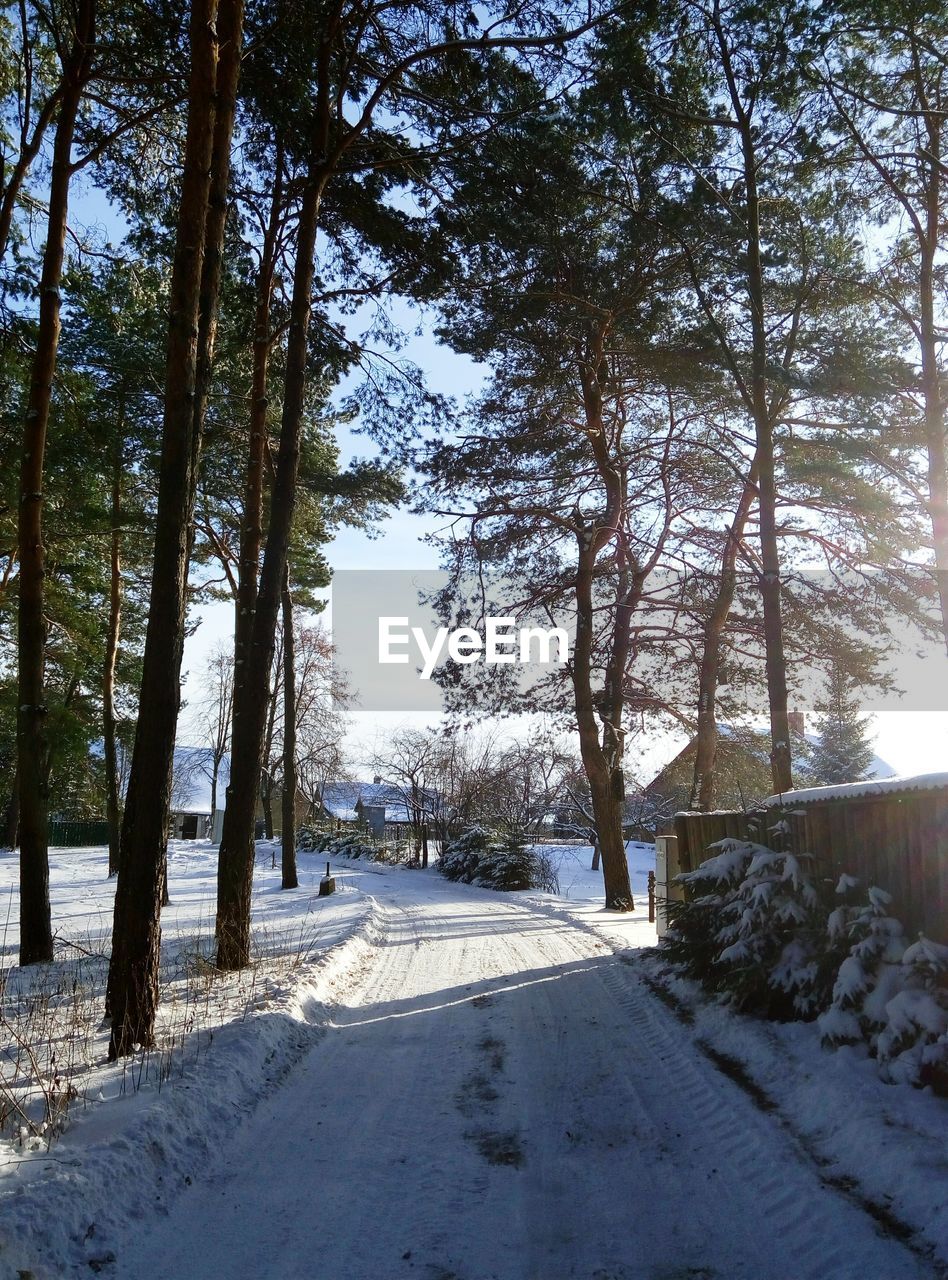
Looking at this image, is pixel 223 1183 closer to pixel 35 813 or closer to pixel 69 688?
pixel 35 813

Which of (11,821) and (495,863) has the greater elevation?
(11,821)

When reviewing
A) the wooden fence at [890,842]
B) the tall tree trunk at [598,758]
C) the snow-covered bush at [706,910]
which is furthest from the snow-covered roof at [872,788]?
the tall tree trunk at [598,758]

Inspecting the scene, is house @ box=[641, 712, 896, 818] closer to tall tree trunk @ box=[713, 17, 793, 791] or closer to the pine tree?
tall tree trunk @ box=[713, 17, 793, 791]

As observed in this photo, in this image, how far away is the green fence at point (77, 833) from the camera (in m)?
34.5

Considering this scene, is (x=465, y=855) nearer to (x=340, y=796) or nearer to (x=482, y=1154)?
(x=482, y=1154)

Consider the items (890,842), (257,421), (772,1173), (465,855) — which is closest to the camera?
(772,1173)

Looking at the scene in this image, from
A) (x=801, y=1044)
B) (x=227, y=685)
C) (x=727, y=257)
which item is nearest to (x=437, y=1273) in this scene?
(x=801, y=1044)

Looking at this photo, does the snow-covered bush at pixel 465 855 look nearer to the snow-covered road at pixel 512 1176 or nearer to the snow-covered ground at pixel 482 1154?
the snow-covered ground at pixel 482 1154

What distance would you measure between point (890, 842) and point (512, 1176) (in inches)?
120

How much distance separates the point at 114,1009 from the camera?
548 cm

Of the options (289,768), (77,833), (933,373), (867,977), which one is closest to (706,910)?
(867,977)

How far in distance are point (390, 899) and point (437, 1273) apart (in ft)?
52.5

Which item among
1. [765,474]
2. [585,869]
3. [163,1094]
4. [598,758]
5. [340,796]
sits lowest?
[585,869]

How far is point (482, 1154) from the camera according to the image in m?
4.03
